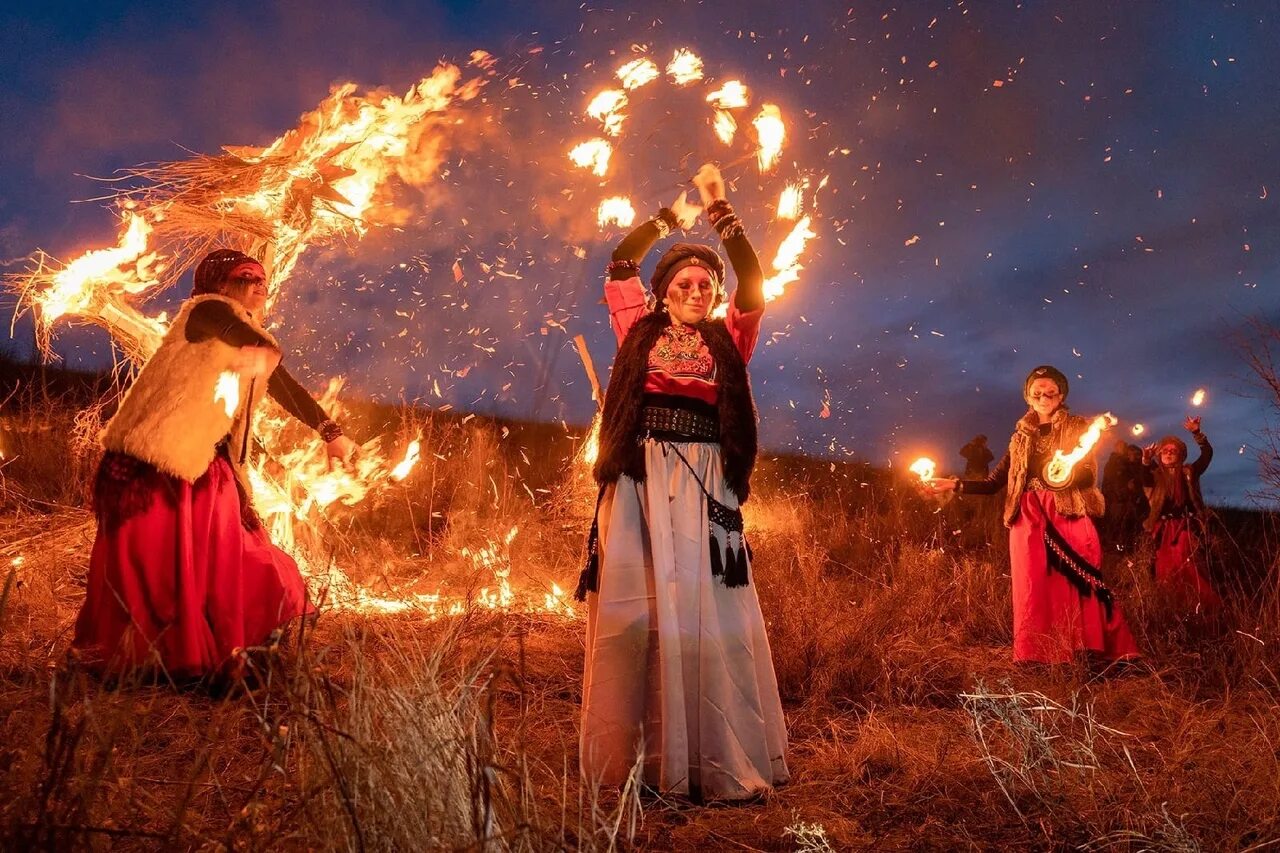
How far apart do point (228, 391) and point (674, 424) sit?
7.98 ft

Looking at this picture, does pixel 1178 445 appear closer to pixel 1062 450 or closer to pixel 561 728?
pixel 1062 450

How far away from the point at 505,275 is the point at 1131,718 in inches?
180

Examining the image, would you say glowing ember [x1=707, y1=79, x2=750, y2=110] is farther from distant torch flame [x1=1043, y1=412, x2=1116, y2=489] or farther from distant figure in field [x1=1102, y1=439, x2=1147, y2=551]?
distant figure in field [x1=1102, y1=439, x2=1147, y2=551]

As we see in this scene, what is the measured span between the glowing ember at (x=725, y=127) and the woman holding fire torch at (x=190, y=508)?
2.63 metres

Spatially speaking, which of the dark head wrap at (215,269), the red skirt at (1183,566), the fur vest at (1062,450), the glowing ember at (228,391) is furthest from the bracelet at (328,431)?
the red skirt at (1183,566)

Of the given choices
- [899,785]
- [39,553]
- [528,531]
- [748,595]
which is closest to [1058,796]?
[899,785]

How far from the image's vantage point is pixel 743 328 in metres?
4.06

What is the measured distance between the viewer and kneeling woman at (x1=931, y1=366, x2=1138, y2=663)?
20.8 ft

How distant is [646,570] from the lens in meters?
3.64

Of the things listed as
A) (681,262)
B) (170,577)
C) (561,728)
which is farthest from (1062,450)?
(170,577)

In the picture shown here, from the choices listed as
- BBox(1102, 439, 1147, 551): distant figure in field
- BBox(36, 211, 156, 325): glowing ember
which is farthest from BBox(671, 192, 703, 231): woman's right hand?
BBox(1102, 439, 1147, 551): distant figure in field

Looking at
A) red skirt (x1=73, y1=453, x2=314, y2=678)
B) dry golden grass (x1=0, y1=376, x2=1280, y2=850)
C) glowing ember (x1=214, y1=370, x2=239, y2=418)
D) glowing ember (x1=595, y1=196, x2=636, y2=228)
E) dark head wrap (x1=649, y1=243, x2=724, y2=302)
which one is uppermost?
glowing ember (x1=595, y1=196, x2=636, y2=228)

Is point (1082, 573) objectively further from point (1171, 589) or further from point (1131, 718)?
point (1171, 589)

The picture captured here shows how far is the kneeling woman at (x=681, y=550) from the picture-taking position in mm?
3496
